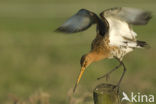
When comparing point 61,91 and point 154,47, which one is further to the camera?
point 154,47

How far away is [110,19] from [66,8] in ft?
89.1

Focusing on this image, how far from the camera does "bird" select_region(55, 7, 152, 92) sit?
8234mm

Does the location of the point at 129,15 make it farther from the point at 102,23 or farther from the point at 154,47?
the point at 154,47

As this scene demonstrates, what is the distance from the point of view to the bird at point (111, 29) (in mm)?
8234

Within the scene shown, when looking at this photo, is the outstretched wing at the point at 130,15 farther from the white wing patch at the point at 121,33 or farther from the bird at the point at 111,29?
the white wing patch at the point at 121,33

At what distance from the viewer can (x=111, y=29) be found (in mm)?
8547

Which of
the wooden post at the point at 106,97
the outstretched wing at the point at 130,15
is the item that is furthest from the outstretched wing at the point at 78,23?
the wooden post at the point at 106,97

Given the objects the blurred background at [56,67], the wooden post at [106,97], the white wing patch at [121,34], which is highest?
the white wing patch at [121,34]

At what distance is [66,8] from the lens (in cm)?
3544

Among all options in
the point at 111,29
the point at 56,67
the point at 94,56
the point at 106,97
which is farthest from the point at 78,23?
the point at 56,67

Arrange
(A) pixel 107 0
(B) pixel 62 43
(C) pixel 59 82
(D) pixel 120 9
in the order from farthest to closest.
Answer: (A) pixel 107 0 < (B) pixel 62 43 < (C) pixel 59 82 < (D) pixel 120 9

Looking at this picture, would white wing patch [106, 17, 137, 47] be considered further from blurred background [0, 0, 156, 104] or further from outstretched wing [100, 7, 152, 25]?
blurred background [0, 0, 156, 104]

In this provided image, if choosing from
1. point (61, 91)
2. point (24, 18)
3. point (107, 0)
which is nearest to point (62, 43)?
point (61, 91)

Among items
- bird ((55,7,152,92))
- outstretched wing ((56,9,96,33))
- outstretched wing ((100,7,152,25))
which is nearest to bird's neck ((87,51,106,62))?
bird ((55,7,152,92))
